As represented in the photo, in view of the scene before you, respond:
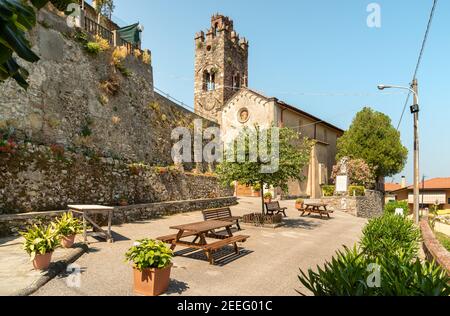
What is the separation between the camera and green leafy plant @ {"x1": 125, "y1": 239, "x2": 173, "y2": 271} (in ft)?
18.6

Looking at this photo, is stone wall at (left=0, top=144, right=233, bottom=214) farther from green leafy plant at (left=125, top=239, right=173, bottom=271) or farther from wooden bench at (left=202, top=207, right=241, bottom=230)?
green leafy plant at (left=125, top=239, right=173, bottom=271)

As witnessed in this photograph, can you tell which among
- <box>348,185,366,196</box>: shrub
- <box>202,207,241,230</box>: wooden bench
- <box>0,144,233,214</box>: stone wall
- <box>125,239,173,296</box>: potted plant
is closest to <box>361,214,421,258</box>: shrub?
<box>125,239,173,296</box>: potted plant

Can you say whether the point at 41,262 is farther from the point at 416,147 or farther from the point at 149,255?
the point at 416,147

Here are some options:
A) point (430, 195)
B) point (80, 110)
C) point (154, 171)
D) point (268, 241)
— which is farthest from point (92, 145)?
point (430, 195)

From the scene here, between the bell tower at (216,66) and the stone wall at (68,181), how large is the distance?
72.1 ft

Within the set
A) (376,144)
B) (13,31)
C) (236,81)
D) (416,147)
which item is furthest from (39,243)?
(236,81)

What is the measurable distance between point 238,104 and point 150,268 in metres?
27.3

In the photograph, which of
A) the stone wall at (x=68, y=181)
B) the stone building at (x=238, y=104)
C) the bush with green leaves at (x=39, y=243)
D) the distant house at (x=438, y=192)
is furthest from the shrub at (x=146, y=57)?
the distant house at (x=438, y=192)

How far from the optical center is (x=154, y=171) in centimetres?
1770

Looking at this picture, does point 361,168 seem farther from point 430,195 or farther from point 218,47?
point 218,47

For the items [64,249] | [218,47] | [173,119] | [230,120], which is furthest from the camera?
[218,47]

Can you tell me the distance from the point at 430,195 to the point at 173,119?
39811 mm

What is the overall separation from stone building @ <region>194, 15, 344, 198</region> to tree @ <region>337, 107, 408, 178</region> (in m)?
3.00

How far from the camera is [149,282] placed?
18.6 ft
